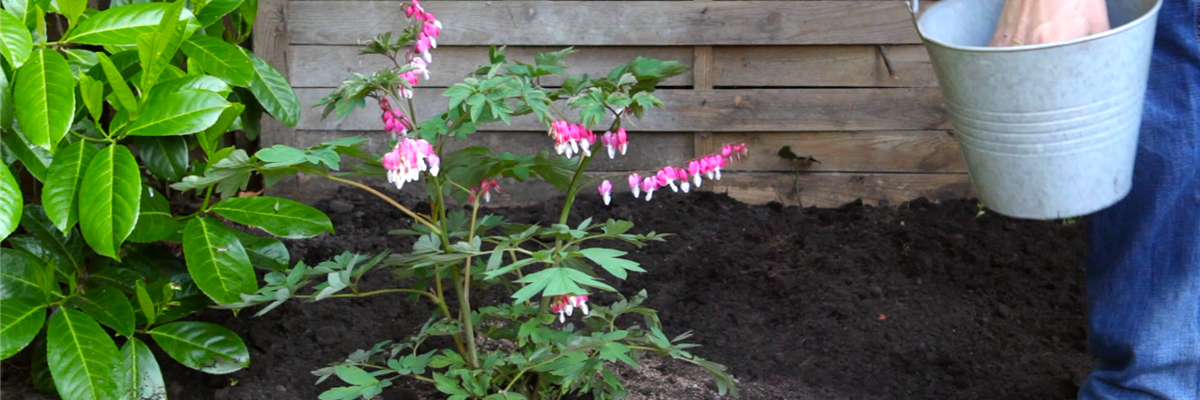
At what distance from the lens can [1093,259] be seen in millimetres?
1930

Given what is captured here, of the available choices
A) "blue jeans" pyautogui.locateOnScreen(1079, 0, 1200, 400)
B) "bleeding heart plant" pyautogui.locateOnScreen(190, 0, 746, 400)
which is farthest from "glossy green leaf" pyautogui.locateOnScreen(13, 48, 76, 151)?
"blue jeans" pyautogui.locateOnScreen(1079, 0, 1200, 400)

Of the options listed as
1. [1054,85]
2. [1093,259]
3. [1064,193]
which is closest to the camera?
[1054,85]

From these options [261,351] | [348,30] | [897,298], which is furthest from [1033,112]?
[348,30]

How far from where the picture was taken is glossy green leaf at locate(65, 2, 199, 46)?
185 centimetres

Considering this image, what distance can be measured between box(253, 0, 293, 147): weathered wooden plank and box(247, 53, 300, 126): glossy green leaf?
0.96 m

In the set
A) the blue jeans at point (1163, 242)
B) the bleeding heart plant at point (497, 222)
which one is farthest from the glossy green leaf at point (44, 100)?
the blue jeans at point (1163, 242)

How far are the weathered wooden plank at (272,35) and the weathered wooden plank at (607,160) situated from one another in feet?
0.57

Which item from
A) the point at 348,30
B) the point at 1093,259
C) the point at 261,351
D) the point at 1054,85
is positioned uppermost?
the point at 1054,85

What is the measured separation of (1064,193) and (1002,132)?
0.14m

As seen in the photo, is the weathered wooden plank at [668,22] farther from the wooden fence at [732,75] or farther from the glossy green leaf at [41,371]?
the glossy green leaf at [41,371]

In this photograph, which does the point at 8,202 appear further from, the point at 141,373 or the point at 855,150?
the point at 855,150

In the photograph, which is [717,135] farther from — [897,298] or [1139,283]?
[1139,283]

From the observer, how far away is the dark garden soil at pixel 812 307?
89.0 inches

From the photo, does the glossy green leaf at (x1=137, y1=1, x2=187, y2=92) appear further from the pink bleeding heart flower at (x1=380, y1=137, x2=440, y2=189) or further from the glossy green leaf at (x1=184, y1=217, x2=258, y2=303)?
the pink bleeding heart flower at (x1=380, y1=137, x2=440, y2=189)
